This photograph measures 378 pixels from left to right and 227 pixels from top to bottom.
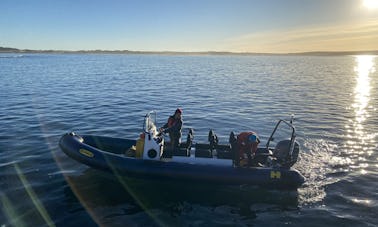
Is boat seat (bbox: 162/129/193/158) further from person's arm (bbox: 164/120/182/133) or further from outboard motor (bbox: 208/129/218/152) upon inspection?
outboard motor (bbox: 208/129/218/152)

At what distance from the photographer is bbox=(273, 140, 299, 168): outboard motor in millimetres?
10297

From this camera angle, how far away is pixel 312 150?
13.4m

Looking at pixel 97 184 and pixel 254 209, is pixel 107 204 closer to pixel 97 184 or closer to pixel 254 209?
pixel 97 184

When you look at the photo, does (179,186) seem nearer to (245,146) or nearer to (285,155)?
(245,146)

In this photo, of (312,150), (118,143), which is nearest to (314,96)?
(312,150)

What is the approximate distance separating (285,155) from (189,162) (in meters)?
3.00

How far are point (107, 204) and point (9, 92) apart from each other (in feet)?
71.1

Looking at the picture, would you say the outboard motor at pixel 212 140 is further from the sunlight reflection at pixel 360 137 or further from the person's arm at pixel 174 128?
the sunlight reflection at pixel 360 137

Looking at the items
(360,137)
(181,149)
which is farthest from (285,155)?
(360,137)

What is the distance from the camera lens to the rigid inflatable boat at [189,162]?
32.0 ft

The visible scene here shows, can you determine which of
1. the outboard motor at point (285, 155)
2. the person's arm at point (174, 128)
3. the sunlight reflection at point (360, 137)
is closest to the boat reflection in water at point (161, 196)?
the outboard motor at point (285, 155)

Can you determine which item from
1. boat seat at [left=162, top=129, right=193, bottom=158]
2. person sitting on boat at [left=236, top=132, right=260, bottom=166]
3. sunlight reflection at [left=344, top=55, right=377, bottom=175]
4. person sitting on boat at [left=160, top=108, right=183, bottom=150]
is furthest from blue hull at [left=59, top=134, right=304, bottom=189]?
sunlight reflection at [left=344, top=55, right=377, bottom=175]

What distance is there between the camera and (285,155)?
10508 millimetres

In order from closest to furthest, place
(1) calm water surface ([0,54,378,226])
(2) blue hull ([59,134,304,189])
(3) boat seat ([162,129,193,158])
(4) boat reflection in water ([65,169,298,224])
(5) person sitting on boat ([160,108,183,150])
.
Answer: (1) calm water surface ([0,54,378,226]) < (4) boat reflection in water ([65,169,298,224]) < (2) blue hull ([59,134,304,189]) < (3) boat seat ([162,129,193,158]) < (5) person sitting on boat ([160,108,183,150])
